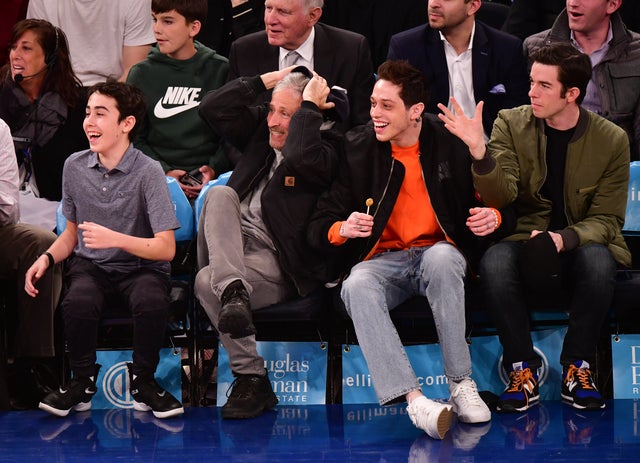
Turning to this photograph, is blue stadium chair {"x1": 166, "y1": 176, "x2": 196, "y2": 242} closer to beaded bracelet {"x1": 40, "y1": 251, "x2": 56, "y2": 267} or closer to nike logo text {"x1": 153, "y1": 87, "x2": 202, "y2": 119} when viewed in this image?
beaded bracelet {"x1": 40, "y1": 251, "x2": 56, "y2": 267}

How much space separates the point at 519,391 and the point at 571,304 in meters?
0.44

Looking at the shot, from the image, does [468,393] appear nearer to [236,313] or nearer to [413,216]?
[413,216]

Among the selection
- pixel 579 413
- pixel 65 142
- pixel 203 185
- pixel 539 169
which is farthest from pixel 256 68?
pixel 579 413

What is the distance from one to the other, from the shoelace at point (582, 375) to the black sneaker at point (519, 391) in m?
0.16

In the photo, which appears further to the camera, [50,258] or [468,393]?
[50,258]

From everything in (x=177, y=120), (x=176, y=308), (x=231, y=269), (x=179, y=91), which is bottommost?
(x=176, y=308)

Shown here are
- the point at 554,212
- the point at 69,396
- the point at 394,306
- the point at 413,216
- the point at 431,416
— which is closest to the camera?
the point at 431,416

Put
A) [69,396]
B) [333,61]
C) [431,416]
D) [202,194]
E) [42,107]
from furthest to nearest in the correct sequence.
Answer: [42,107]
[333,61]
[202,194]
[69,396]
[431,416]

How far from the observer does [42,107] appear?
5.61 metres

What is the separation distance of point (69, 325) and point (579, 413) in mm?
2148

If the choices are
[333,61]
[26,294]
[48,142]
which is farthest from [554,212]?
[48,142]

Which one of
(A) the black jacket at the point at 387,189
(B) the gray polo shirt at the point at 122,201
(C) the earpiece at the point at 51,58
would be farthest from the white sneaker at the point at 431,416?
(C) the earpiece at the point at 51,58

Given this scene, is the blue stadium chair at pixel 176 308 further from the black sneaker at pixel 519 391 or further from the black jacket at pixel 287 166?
the black sneaker at pixel 519 391

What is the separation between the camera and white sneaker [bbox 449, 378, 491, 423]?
4.29 metres
